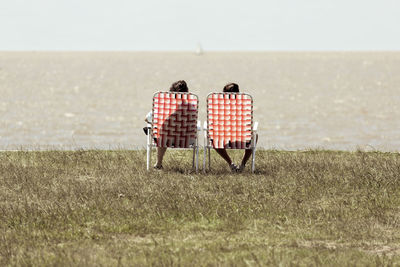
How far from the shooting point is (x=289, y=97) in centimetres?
6169

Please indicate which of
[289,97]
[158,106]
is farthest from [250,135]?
[289,97]

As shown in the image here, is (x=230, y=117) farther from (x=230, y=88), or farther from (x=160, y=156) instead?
(x=160, y=156)

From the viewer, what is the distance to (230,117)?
10.4 m

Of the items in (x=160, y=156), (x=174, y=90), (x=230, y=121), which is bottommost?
(x=160, y=156)

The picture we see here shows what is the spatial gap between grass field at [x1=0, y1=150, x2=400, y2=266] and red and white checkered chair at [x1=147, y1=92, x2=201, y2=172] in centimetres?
43

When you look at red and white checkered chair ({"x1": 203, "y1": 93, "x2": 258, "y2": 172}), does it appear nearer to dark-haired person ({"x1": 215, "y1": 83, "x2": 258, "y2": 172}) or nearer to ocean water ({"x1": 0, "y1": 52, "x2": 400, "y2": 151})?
dark-haired person ({"x1": 215, "y1": 83, "x2": 258, "y2": 172})

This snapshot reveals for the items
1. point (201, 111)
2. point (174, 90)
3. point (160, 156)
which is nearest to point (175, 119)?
point (174, 90)

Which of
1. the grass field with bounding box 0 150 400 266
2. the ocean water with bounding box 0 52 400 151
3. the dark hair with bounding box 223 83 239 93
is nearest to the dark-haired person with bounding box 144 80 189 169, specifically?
the grass field with bounding box 0 150 400 266

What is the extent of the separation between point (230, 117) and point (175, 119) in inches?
28.0

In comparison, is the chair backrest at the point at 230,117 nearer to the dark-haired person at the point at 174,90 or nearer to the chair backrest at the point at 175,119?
the chair backrest at the point at 175,119

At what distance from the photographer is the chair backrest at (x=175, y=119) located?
1029 cm

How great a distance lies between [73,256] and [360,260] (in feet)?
7.18

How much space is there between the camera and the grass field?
250 inches

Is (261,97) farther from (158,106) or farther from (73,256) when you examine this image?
(73,256)
